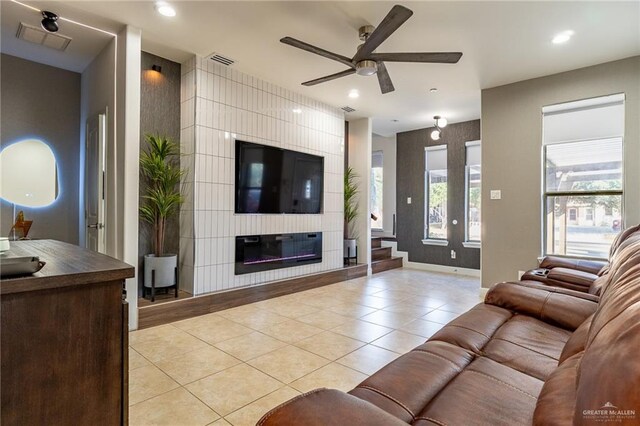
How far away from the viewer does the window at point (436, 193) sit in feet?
21.3

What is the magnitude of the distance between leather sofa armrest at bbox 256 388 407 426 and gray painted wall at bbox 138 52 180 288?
327 centimetres

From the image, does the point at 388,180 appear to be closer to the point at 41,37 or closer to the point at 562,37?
the point at 562,37

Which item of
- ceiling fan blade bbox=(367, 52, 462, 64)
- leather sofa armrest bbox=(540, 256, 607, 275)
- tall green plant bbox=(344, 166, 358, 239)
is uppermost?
ceiling fan blade bbox=(367, 52, 462, 64)

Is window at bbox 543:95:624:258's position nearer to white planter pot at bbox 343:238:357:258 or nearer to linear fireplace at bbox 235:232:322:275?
white planter pot at bbox 343:238:357:258

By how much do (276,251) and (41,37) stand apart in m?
3.47

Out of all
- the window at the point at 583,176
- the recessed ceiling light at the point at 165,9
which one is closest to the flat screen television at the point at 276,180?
the recessed ceiling light at the point at 165,9

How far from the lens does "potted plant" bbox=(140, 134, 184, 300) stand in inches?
132

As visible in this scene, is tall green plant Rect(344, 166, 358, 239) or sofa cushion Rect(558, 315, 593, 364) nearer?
sofa cushion Rect(558, 315, 593, 364)

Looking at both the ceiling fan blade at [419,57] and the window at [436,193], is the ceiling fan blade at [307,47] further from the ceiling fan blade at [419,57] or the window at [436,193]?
the window at [436,193]

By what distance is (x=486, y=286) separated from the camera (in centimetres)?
453

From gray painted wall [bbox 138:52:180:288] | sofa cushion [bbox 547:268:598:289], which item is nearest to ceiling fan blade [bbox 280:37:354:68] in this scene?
gray painted wall [bbox 138:52:180:288]

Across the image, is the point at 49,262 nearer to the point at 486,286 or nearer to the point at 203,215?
the point at 203,215

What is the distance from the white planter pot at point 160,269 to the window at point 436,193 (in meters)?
5.01

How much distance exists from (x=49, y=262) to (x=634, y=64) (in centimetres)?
541
